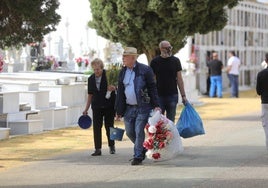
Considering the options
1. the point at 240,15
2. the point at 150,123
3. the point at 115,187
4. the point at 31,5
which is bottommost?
the point at 115,187

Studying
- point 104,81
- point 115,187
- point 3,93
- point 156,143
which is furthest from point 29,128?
point 115,187

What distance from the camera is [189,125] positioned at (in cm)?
1195

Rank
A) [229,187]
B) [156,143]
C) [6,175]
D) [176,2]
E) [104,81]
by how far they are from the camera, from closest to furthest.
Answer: [229,187], [6,175], [156,143], [104,81], [176,2]

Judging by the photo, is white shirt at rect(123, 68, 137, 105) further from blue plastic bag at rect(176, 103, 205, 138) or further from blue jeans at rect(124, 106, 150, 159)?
blue plastic bag at rect(176, 103, 205, 138)

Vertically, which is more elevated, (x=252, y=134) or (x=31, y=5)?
(x=31, y=5)

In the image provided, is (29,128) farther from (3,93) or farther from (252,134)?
(252,134)

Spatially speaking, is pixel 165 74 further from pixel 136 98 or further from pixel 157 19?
pixel 157 19

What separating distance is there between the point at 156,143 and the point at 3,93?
5045 millimetres

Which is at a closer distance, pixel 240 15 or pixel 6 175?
pixel 6 175

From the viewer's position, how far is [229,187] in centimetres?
925

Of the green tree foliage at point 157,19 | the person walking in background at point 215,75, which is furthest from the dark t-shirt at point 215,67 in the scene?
the green tree foliage at point 157,19

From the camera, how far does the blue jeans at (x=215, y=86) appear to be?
27.4m

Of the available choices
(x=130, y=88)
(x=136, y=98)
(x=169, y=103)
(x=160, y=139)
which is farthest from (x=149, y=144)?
(x=169, y=103)

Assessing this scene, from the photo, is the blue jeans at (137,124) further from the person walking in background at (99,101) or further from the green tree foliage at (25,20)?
the green tree foliage at (25,20)
